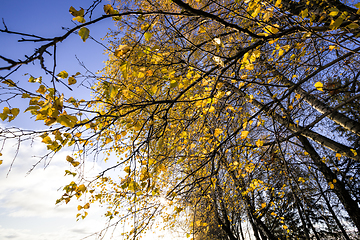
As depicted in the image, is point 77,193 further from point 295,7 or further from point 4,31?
point 295,7

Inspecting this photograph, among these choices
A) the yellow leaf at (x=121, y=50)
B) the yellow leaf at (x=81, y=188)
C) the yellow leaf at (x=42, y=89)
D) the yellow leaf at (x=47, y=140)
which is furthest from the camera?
the yellow leaf at (x=81, y=188)

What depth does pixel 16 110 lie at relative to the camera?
1.52 meters

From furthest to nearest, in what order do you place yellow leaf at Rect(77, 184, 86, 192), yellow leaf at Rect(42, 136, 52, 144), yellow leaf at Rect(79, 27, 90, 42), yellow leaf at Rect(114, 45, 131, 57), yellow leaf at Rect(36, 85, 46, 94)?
yellow leaf at Rect(77, 184, 86, 192)
yellow leaf at Rect(42, 136, 52, 144)
yellow leaf at Rect(36, 85, 46, 94)
yellow leaf at Rect(114, 45, 131, 57)
yellow leaf at Rect(79, 27, 90, 42)

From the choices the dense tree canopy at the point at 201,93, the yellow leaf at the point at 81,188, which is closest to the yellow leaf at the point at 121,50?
the dense tree canopy at the point at 201,93

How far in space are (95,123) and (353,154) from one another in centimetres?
474

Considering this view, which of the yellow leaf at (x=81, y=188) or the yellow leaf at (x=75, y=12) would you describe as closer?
the yellow leaf at (x=75, y=12)

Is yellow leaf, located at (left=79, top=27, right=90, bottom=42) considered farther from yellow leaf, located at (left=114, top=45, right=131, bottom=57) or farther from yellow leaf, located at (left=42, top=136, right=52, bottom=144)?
yellow leaf, located at (left=42, top=136, right=52, bottom=144)

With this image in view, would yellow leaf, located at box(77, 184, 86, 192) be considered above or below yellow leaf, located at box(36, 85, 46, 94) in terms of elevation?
below

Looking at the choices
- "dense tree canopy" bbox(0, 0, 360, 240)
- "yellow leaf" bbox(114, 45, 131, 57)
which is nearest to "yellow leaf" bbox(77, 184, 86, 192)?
"dense tree canopy" bbox(0, 0, 360, 240)

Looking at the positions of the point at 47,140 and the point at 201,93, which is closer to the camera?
the point at 47,140

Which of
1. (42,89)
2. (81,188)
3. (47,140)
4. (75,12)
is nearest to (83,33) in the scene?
(75,12)

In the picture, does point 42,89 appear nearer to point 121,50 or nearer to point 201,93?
point 121,50

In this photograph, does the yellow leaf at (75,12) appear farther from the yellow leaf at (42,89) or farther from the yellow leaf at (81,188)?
the yellow leaf at (81,188)

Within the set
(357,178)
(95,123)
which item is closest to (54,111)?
(95,123)
